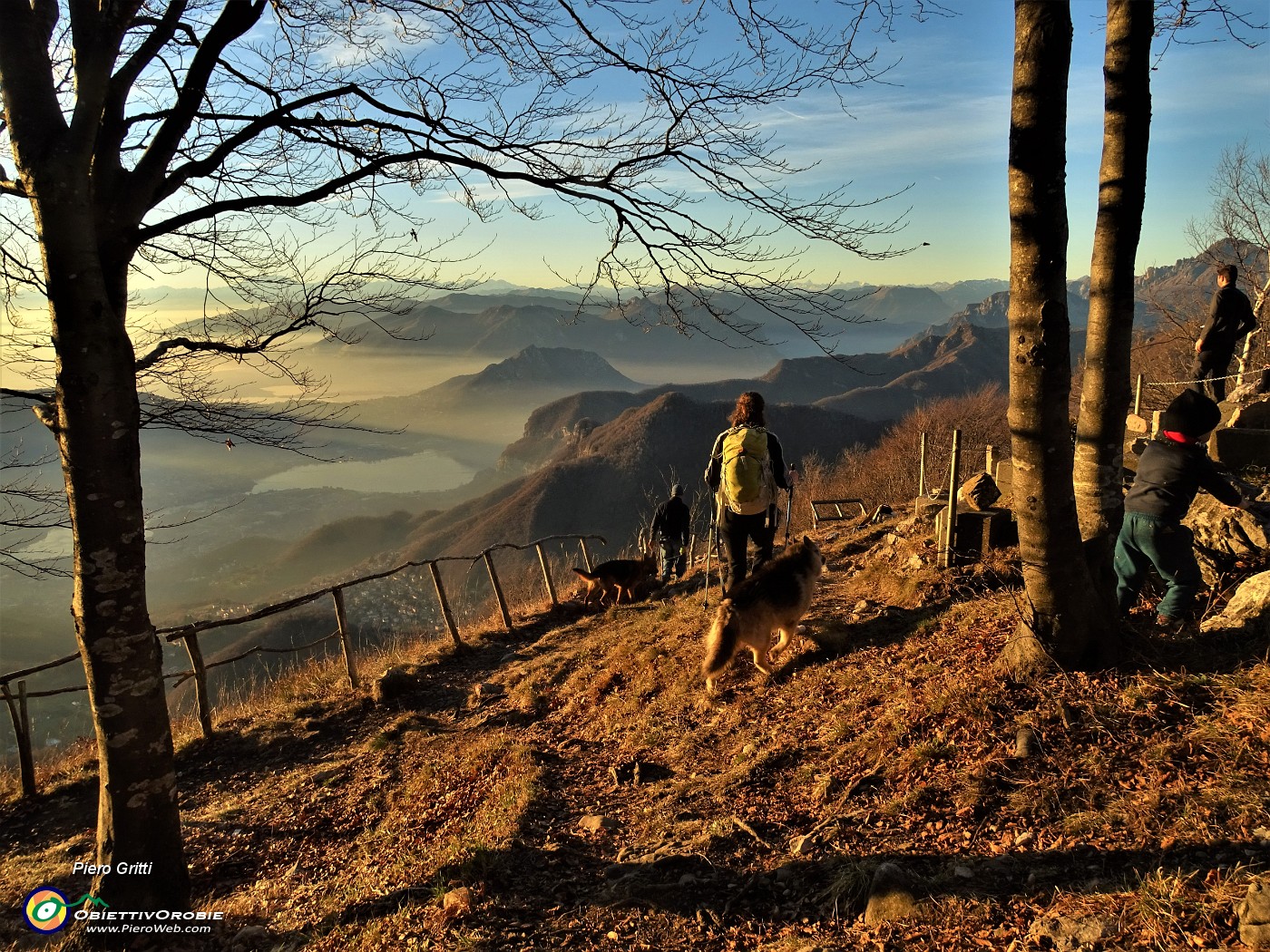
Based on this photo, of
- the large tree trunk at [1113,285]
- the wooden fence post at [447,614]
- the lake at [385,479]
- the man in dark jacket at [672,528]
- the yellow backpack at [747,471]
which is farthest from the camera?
the lake at [385,479]

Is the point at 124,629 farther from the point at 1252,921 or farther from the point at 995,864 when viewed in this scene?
the point at 1252,921

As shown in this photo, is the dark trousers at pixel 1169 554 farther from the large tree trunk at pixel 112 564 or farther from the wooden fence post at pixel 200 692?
the wooden fence post at pixel 200 692

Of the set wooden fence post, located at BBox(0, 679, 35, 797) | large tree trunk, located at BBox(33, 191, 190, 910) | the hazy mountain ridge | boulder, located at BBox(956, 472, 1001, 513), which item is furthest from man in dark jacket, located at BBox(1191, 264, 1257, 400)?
the hazy mountain ridge

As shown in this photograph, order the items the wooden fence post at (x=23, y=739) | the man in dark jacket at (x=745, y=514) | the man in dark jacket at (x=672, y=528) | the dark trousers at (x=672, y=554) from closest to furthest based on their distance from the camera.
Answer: the man in dark jacket at (x=745, y=514) < the wooden fence post at (x=23, y=739) < the man in dark jacket at (x=672, y=528) < the dark trousers at (x=672, y=554)

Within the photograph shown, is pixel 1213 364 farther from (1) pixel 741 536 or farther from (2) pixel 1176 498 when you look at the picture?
(1) pixel 741 536

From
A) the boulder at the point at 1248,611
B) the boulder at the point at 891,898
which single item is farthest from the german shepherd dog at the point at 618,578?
the boulder at the point at 891,898

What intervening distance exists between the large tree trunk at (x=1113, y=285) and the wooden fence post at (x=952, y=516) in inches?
78.5

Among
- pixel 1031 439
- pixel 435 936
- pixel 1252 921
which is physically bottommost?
pixel 435 936

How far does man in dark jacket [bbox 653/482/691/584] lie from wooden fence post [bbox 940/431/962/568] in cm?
513

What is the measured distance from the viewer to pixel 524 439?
549 feet

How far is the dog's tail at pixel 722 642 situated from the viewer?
5.86 m

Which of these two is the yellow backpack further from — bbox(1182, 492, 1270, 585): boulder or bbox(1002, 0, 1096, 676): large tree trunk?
bbox(1182, 492, 1270, 585): boulder

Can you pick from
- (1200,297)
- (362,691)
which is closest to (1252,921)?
(362,691)

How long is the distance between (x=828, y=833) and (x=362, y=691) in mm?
7030
